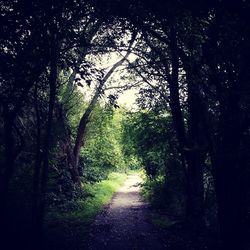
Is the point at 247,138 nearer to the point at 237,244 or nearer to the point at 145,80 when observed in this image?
the point at 237,244

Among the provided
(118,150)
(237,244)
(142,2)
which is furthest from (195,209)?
(118,150)

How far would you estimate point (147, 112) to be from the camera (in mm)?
19312

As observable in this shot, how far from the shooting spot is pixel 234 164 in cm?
966

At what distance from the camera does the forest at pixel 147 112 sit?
8.24 m

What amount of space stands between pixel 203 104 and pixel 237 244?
398 cm

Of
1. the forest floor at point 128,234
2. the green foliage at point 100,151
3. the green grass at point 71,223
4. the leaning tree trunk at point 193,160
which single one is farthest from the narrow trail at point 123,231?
the green foliage at point 100,151

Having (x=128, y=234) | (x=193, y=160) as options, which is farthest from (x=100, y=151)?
(x=128, y=234)

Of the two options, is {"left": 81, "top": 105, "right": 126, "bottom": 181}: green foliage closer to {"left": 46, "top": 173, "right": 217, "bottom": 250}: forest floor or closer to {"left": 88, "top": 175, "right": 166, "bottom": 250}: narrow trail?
{"left": 88, "top": 175, "right": 166, "bottom": 250}: narrow trail

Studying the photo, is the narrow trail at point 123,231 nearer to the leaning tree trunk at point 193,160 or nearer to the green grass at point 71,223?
the green grass at point 71,223

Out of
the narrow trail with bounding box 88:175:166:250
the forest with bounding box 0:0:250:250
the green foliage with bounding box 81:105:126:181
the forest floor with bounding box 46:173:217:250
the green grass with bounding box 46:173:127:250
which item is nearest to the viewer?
the forest with bounding box 0:0:250:250

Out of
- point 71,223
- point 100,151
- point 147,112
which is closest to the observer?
point 71,223

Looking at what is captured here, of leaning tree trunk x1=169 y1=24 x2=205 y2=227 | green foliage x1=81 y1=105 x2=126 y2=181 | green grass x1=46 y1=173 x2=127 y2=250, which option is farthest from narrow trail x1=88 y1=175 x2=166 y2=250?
green foliage x1=81 y1=105 x2=126 y2=181

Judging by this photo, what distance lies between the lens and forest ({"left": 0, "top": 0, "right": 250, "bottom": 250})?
8242mm

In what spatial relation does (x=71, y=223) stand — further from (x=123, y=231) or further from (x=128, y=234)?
(x=128, y=234)
